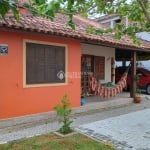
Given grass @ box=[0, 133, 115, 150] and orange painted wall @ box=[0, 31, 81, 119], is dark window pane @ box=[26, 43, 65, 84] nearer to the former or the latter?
orange painted wall @ box=[0, 31, 81, 119]

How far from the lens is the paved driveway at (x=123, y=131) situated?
616 cm

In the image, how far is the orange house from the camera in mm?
7309

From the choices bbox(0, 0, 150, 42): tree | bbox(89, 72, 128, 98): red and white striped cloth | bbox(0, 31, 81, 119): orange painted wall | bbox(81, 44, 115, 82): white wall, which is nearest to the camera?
bbox(0, 0, 150, 42): tree

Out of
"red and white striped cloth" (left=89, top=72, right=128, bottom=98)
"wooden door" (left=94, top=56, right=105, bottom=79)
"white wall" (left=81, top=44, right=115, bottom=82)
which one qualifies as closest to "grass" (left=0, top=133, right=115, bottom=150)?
"red and white striped cloth" (left=89, top=72, right=128, bottom=98)

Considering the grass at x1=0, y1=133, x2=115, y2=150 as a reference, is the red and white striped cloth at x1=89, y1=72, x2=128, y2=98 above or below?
above

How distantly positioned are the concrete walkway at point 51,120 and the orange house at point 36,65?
23 centimetres

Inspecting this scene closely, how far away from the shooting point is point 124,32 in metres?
6.34

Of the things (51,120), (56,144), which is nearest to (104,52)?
(51,120)

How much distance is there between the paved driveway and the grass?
42 cm

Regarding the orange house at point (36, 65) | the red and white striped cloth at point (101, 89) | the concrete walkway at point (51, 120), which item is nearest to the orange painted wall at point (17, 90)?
the orange house at point (36, 65)

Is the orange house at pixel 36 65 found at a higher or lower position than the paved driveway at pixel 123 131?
higher

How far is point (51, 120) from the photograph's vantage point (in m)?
8.32

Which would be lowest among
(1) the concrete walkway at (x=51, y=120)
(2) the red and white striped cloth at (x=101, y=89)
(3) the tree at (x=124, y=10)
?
(1) the concrete walkway at (x=51, y=120)

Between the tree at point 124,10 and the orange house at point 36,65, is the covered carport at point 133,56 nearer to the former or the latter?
the orange house at point 36,65
